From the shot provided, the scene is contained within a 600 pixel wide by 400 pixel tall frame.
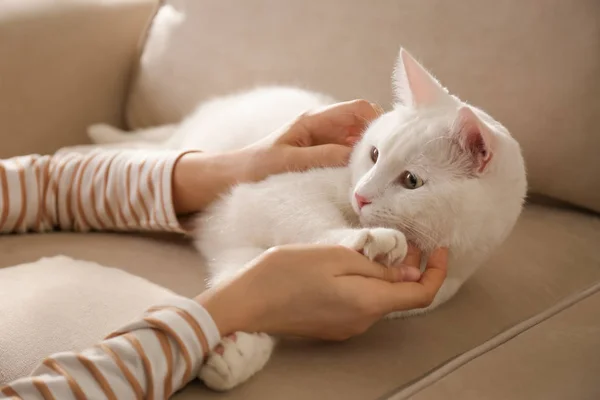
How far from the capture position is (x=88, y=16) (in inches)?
58.4

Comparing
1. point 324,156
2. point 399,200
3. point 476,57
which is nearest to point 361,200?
point 399,200

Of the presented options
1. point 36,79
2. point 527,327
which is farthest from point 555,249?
point 36,79

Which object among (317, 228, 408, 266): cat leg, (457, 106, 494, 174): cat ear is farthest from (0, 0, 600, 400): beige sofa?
(457, 106, 494, 174): cat ear

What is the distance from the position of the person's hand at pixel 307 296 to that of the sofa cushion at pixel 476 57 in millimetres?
426

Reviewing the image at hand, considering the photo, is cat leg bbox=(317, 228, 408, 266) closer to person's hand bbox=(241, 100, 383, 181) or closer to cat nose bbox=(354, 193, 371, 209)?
cat nose bbox=(354, 193, 371, 209)

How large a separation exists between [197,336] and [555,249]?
600 millimetres

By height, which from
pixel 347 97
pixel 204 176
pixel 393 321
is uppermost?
pixel 347 97

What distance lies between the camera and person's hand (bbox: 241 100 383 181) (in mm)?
970

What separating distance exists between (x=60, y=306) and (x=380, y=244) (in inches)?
16.2

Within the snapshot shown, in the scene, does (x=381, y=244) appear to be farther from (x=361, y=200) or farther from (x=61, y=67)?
(x=61, y=67)

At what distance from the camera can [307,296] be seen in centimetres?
74

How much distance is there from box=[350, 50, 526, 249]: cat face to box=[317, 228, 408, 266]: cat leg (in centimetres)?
5

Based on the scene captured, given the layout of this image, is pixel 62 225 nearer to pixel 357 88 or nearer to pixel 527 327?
pixel 357 88

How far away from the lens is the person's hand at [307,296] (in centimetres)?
73
